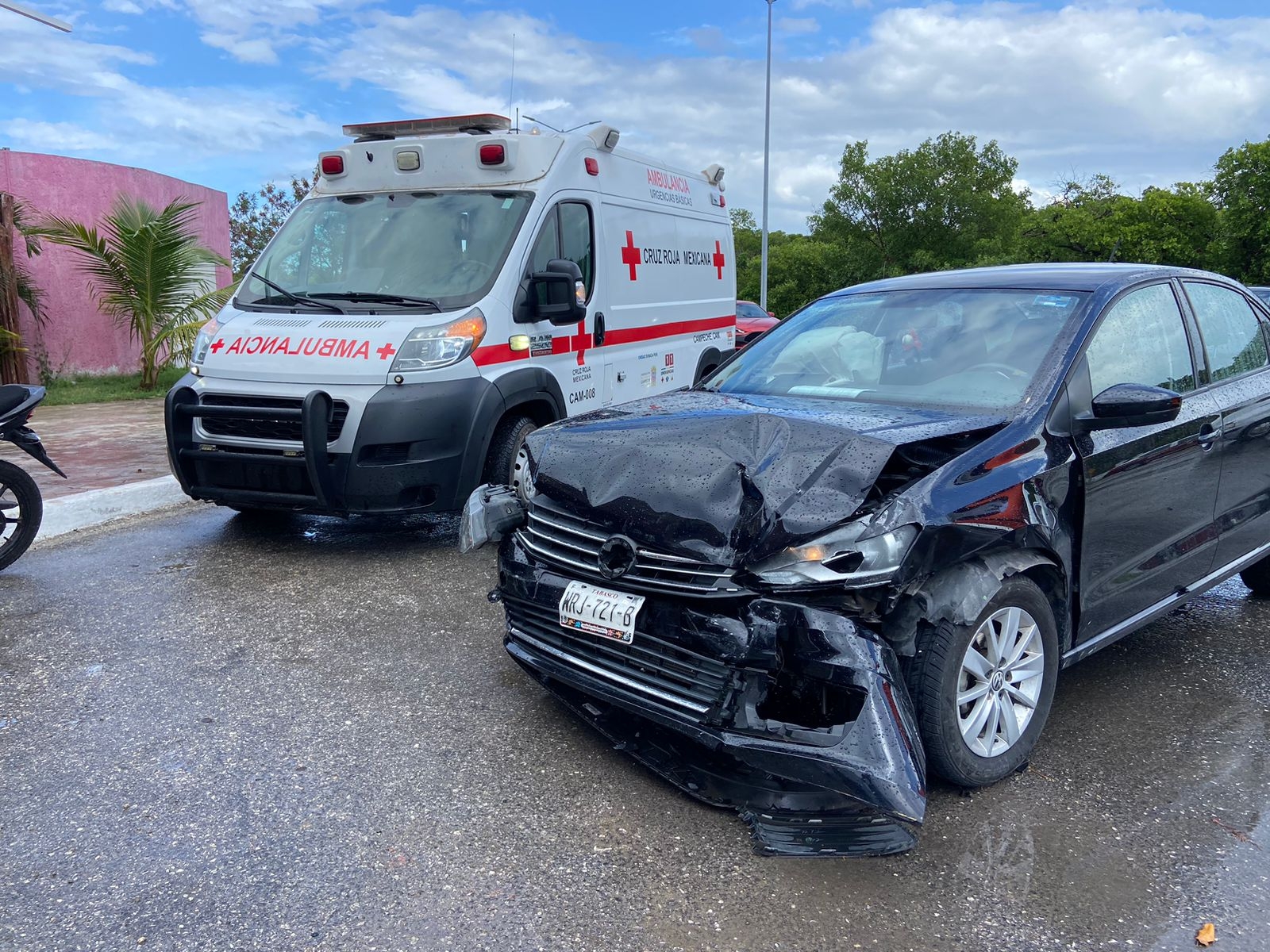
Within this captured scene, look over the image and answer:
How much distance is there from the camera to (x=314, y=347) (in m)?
5.57

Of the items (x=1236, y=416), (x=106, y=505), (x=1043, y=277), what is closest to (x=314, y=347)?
(x=106, y=505)

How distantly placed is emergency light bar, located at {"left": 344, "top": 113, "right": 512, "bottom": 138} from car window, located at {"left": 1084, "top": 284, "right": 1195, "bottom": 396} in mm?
4554

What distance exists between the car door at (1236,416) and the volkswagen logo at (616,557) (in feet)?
8.75

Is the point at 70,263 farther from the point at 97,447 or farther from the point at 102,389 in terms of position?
the point at 97,447

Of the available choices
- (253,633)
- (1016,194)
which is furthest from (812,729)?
(1016,194)

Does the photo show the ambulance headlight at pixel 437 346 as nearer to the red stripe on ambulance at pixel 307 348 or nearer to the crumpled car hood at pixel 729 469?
the red stripe on ambulance at pixel 307 348

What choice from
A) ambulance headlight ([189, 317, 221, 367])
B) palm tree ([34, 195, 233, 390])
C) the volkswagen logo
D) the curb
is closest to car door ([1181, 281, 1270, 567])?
the volkswagen logo

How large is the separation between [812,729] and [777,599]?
1.20 feet

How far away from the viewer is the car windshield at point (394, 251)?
6.00 m

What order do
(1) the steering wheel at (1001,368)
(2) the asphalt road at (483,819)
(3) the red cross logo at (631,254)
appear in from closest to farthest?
(2) the asphalt road at (483,819), (1) the steering wheel at (1001,368), (3) the red cross logo at (631,254)

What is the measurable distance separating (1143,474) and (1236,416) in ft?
2.94

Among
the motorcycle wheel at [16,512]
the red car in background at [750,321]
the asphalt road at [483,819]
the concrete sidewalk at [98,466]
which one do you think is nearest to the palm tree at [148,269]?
the concrete sidewalk at [98,466]

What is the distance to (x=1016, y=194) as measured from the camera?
5081cm

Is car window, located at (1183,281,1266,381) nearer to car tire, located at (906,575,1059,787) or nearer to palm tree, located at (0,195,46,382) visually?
car tire, located at (906,575,1059,787)
